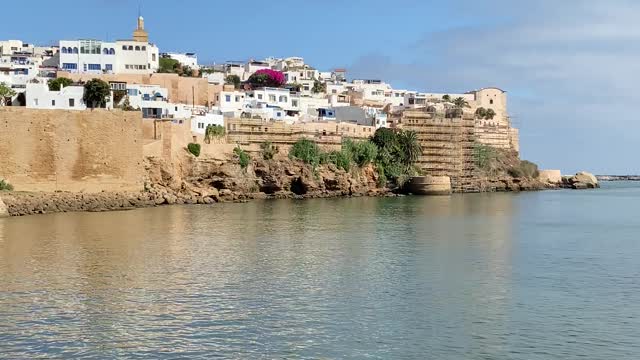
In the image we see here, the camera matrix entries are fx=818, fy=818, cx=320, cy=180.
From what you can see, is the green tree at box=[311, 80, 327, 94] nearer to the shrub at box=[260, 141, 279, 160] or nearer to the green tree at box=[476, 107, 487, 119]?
the green tree at box=[476, 107, 487, 119]

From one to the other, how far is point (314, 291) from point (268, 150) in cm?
3183

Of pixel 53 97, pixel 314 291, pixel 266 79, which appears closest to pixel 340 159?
pixel 53 97

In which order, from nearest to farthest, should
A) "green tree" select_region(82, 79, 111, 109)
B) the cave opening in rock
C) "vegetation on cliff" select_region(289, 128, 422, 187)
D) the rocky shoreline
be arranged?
the rocky shoreline < "green tree" select_region(82, 79, 111, 109) < the cave opening in rock < "vegetation on cliff" select_region(289, 128, 422, 187)

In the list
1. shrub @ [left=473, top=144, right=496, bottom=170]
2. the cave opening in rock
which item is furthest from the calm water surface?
shrub @ [left=473, top=144, right=496, bottom=170]

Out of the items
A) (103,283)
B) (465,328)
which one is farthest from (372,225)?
(465,328)

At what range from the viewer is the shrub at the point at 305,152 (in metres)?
47.6

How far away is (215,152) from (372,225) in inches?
655

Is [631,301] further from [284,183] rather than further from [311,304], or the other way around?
[284,183]

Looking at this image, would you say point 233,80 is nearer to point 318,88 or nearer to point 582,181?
point 318,88

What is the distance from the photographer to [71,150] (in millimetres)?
36938

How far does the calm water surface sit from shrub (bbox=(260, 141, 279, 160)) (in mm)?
17652

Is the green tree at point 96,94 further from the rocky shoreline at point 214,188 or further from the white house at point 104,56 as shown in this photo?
the white house at point 104,56

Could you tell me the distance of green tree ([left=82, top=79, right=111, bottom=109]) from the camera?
1581 inches

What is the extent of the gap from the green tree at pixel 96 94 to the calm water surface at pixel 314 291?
494 inches
